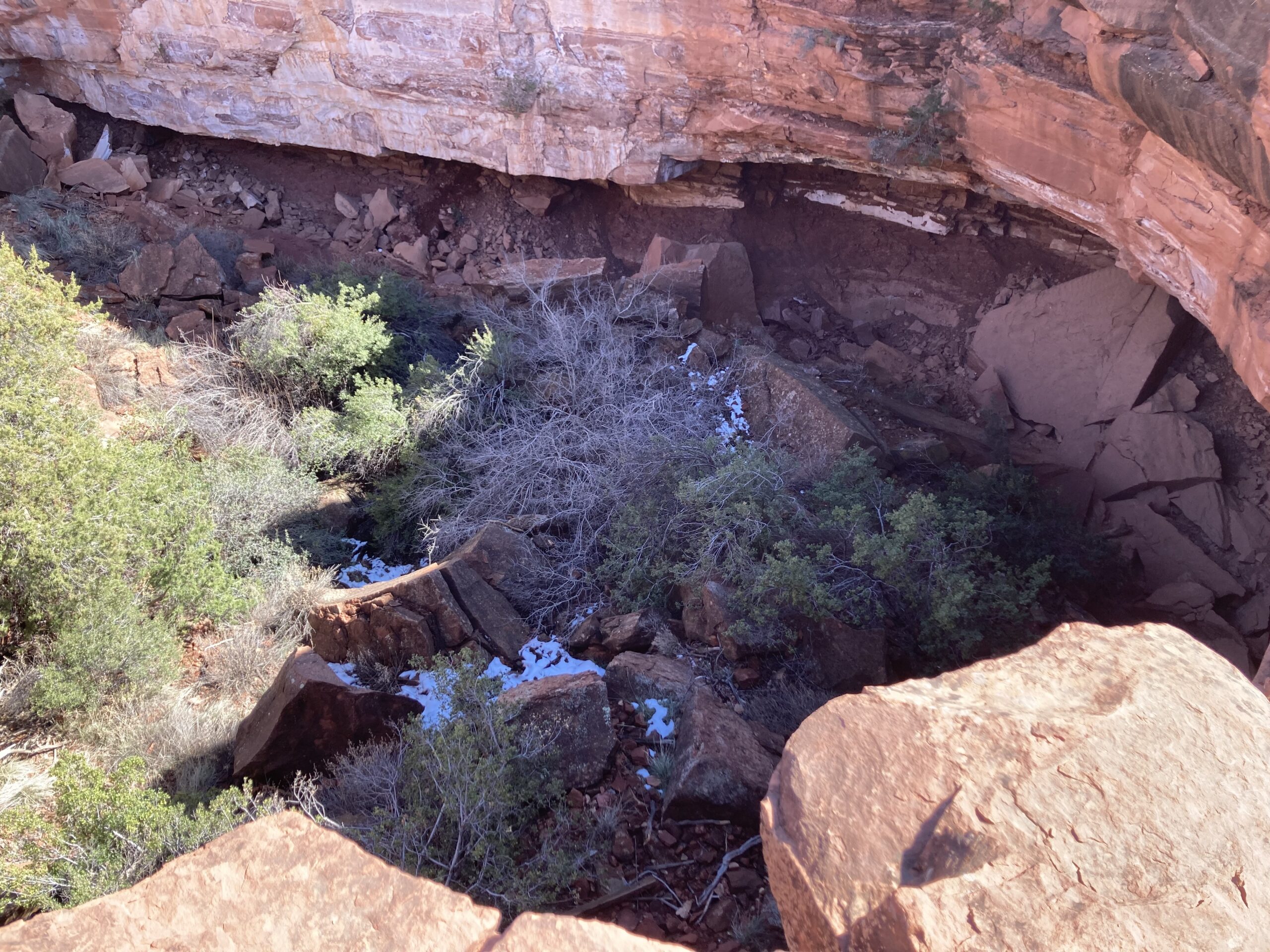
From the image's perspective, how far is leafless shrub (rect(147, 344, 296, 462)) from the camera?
21.2 ft

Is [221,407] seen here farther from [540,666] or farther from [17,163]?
[17,163]

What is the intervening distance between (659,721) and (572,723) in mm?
468

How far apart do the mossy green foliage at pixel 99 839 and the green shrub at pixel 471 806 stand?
0.46 m

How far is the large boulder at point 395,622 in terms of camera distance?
457 centimetres

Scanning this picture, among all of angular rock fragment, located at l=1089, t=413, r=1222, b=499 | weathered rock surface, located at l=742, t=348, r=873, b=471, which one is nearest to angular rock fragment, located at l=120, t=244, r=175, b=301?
weathered rock surface, located at l=742, t=348, r=873, b=471

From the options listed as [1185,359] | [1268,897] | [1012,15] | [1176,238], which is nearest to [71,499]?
[1268,897]

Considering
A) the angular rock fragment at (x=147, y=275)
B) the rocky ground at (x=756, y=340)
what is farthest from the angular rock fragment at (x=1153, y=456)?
the angular rock fragment at (x=147, y=275)

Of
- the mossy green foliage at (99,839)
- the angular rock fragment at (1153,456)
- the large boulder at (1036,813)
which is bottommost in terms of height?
the mossy green foliage at (99,839)

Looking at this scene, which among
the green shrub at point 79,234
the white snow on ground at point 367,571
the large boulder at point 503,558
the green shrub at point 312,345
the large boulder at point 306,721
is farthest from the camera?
the green shrub at point 79,234

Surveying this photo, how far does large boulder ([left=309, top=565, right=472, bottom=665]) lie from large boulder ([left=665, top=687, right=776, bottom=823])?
1.77m

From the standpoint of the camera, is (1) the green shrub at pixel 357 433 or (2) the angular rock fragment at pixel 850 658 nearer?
(2) the angular rock fragment at pixel 850 658

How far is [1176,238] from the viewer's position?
403 cm

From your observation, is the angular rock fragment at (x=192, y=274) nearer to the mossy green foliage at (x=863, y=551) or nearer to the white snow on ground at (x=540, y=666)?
the mossy green foliage at (x=863, y=551)

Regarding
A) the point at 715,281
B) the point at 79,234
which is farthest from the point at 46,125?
the point at 715,281
